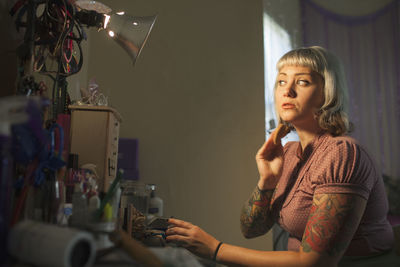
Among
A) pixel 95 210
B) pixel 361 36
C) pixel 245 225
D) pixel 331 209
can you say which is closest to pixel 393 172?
pixel 361 36

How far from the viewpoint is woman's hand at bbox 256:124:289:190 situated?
1.33 meters

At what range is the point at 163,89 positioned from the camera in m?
2.39

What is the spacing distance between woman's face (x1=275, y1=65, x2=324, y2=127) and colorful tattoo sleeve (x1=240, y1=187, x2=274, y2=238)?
1.14ft

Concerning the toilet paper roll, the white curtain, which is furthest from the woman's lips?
the white curtain

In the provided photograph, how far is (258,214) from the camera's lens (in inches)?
53.7

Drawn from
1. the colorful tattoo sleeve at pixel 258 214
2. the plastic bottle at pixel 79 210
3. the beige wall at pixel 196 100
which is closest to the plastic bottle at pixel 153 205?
the beige wall at pixel 196 100

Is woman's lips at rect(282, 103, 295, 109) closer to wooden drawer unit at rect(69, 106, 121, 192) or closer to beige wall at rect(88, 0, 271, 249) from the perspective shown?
wooden drawer unit at rect(69, 106, 121, 192)

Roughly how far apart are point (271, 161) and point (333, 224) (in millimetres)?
437

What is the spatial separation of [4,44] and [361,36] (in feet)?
9.91

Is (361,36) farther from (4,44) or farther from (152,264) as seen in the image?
(152,264)

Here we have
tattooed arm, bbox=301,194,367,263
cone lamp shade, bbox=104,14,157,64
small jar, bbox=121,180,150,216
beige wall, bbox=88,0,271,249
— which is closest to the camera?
tattooed arm, bbox=301,194,367,263

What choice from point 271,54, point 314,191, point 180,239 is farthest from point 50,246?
point 271,54

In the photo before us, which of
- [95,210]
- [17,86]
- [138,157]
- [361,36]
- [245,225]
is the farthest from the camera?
[361,36]

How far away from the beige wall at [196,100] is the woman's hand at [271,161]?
0.95 meters
